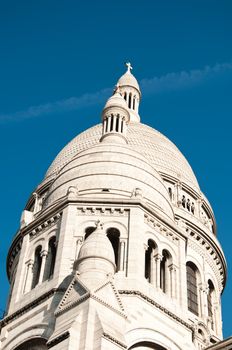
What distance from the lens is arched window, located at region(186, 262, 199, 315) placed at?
50344 mm

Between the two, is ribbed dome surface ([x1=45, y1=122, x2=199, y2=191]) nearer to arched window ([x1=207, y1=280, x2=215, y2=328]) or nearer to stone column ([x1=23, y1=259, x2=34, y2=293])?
arched window ([x1=207, y1=280, x2=215, y2=328])

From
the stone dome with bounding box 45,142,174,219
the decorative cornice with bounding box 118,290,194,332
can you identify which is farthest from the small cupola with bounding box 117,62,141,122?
the decorative cornice with bounding box 118,290,194,332

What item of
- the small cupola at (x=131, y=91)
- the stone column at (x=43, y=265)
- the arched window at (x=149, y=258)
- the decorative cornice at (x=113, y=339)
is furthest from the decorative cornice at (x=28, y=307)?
A: the small cupola at (x=131, y=91)

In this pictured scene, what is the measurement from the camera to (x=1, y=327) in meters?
38.6

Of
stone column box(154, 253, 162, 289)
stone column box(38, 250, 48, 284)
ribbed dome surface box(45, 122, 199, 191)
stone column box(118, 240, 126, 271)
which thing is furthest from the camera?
ribbed dome surface box(45, 122, 199, 191)

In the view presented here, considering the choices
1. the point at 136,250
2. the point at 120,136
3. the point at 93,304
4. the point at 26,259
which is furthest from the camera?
the point at 120,136

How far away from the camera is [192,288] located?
5150 centimetres

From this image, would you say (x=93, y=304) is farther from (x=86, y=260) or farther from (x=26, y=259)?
(x=26, y=259)

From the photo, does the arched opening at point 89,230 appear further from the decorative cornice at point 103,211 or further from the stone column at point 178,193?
the stone column at point 178,193

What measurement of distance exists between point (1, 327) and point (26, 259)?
11.8 feet

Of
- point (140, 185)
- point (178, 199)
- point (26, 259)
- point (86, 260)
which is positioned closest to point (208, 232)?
point (178, 199)

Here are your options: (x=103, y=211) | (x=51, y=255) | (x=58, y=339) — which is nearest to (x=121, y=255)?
(x=103, y=211)

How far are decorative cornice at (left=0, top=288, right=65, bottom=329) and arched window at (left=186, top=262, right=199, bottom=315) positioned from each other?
14148 millimetres

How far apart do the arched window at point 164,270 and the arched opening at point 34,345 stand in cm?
631
